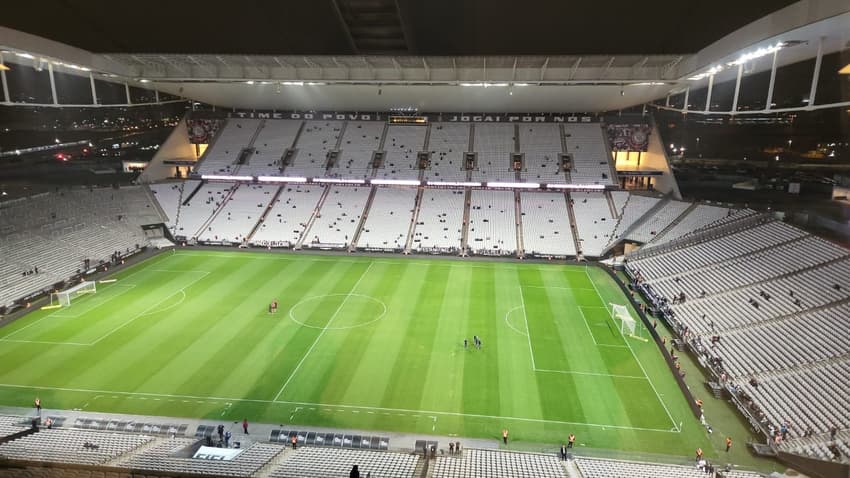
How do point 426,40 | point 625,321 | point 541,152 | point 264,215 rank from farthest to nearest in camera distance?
point 541,152 → point 264,215 → point 625,321 → point 426,40

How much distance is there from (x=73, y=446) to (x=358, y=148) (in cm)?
4259

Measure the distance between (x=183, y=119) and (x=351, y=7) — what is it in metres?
41.2

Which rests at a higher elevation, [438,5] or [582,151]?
[438,5]

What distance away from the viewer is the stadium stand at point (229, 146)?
52656 millimetres

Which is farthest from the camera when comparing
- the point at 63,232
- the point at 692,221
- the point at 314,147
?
the point at 314,147

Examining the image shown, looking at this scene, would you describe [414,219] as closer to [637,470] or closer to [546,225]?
[546,225]

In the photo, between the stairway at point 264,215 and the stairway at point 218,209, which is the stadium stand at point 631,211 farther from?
the stairway at point 218,209

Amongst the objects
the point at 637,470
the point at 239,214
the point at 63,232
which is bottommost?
the point at 637,470

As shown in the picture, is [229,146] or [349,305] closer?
[349,305]

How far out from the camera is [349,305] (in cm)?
2909

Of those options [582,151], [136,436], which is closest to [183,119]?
[582,151]

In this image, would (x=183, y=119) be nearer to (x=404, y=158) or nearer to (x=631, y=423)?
(x=404, y=158)

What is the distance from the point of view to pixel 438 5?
2164 centimetres

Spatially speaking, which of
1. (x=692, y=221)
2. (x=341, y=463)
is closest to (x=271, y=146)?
(x=692, y=221)
